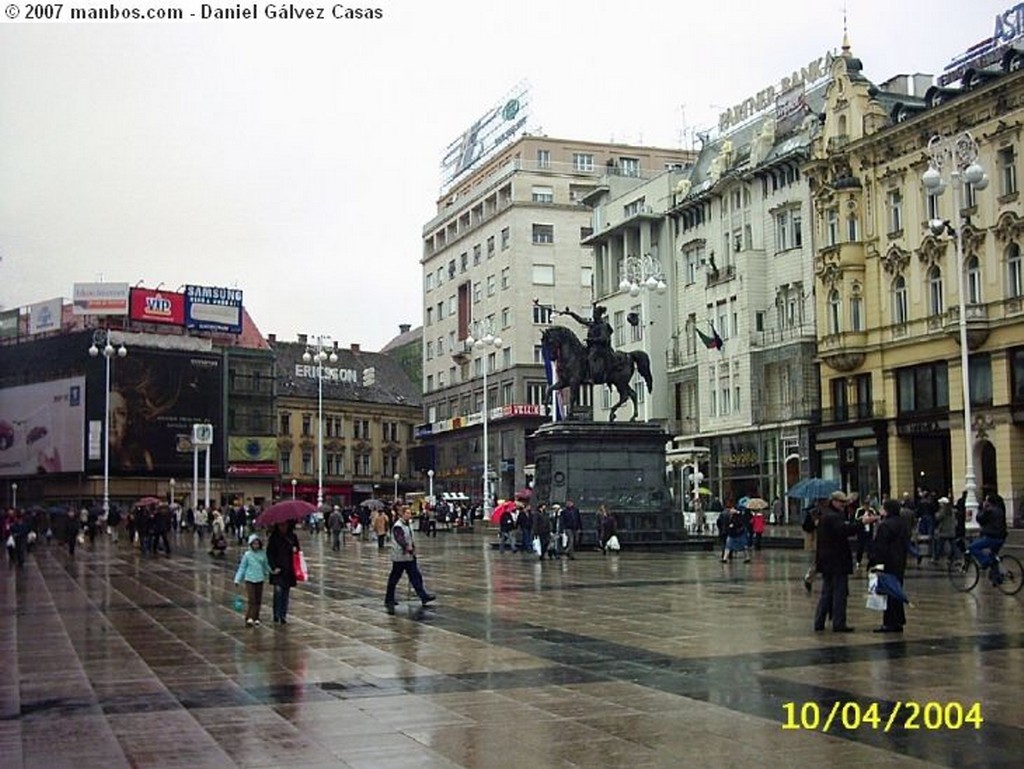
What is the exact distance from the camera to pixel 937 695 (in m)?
10.3

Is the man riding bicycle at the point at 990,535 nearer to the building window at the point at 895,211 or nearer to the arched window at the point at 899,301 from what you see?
the arched window at the point at 899,301

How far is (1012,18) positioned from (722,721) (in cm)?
4963

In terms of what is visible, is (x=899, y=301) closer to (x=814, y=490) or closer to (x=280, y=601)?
(x=814, y=490)

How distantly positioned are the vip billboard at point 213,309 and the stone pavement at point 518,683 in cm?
7690

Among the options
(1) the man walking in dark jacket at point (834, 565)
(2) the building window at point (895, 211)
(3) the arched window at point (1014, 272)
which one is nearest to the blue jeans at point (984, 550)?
(1) the man walking in dark jacket at point (834, 565)

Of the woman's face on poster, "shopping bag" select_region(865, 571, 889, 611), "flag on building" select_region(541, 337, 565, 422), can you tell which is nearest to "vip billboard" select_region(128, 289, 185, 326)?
the woman's face on poster

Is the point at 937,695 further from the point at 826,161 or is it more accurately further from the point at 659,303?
the point at 659,303

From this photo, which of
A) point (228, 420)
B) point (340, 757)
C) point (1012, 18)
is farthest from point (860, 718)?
point (228, 420)

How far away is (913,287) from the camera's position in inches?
2114

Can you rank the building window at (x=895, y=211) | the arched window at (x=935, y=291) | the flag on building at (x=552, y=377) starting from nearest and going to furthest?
the flag on building at (x=552, y=377), the arched window at (x=935, y=291), the building window at (x=895, y=211)

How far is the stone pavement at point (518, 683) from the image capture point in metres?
8.52

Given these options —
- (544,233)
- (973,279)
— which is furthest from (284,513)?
(544,233)

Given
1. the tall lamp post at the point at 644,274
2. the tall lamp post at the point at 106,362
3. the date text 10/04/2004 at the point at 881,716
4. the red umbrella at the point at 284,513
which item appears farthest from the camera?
the tall lamp post at the point at 644,274

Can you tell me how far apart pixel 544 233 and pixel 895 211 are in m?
40.9
